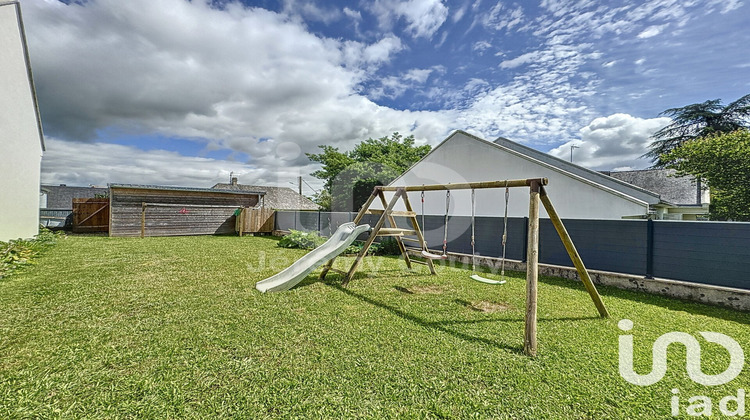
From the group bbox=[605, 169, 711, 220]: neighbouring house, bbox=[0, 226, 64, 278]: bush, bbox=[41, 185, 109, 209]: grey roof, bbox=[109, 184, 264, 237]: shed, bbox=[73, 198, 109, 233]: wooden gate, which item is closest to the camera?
bbox=[0, 226, 64, 278]: bush

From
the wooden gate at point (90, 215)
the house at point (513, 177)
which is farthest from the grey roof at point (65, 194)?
the house at point (513, 177)

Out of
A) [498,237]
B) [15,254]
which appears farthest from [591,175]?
[15,254]

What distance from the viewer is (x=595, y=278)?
17.8ft

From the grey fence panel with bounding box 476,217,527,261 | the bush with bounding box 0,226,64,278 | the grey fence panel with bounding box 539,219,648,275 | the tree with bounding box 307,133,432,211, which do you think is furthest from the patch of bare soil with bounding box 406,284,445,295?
the tree with bounding box 307,133,432,211

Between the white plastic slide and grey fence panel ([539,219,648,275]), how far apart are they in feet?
13.5

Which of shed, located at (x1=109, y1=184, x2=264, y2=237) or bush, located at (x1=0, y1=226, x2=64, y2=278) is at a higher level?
shed, located at (x1=109, y1=184, x2=264, y2=237)

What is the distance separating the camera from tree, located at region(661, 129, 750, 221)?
39.2 ft

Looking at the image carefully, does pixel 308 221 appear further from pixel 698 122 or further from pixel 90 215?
pixel 698 122

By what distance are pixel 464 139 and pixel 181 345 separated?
10.8m

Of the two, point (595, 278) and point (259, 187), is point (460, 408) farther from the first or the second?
point (259, 187)

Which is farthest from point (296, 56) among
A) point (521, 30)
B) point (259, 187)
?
point (259, 187)

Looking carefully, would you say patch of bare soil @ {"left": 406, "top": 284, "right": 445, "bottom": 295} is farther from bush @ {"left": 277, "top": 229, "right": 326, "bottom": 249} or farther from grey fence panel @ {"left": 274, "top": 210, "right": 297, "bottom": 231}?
grey fence panel @ {"left": 274, "top": 210, "right": 297, "bottom": 231}

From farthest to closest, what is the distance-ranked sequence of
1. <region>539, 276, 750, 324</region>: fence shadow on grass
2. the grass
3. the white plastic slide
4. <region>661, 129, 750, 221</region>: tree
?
<region>661, 129, 750, 221</region>: tree < the white plastic slide < <region>539, 276, 750, 324</region>: fence shadow on grass < the grass

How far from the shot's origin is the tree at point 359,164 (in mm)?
21062
